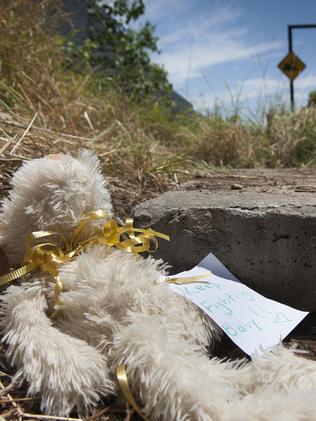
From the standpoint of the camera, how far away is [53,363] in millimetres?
646

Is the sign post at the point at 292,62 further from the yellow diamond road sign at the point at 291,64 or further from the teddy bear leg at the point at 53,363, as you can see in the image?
the teddy bear leg at the point at 53,363

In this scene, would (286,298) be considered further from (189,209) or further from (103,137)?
(103,137)

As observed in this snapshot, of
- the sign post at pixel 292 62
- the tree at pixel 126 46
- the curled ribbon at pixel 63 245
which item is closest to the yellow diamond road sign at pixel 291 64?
the sign post at pixel 292 62

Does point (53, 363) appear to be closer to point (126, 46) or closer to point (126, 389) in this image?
point (126, 389)

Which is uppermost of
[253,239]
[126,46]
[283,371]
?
[126,46]

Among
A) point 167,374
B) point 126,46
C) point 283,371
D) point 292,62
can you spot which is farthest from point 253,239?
point 292,62

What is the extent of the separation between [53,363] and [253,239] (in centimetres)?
60

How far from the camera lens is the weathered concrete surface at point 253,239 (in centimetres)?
107

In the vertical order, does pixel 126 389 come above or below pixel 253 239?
below

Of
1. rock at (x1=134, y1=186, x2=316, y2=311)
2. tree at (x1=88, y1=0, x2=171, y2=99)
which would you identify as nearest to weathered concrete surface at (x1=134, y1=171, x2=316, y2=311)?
rock at (x1=134, y1=186, x2=316, y2=311)

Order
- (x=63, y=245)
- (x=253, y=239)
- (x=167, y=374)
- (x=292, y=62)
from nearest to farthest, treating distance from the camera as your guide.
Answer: (x=167, y=374) < (x=63, y=245) < (x=253, y=239) < (x=292, y=62)

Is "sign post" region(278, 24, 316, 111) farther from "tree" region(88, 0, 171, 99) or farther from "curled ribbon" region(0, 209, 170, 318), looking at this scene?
"curled ribbon" region(0, 209, 170, 318)

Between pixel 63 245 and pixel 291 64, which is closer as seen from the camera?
pixel 63 245

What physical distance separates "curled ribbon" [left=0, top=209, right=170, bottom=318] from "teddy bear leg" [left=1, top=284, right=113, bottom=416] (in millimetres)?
64
